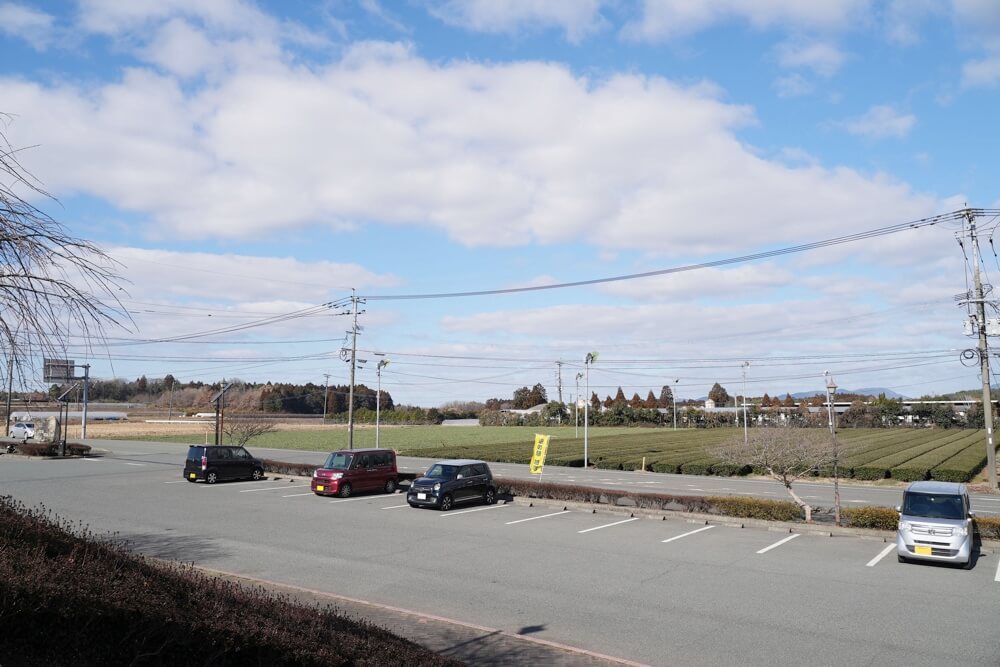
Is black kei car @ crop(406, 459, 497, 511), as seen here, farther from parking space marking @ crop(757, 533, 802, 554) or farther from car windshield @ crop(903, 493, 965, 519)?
car windshield @ crop(903, 493, 965, 519)

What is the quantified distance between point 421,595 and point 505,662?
4082 mm

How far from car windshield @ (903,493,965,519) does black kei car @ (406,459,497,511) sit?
46.8 ft

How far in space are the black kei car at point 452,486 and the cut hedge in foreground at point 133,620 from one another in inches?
673

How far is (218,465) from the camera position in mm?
33156

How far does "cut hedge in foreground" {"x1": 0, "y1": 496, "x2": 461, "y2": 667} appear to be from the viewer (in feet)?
16.7

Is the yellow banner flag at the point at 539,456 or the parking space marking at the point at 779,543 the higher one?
the yellow banner flag at the point at 539,456

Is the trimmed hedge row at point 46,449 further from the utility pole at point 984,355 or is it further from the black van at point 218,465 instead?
the utility pole at point 984,355

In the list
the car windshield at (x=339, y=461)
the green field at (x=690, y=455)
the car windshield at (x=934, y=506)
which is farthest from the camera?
the green field at (x=690, y=455)

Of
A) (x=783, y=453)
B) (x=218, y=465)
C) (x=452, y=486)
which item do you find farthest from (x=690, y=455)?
(x=218, y=465)

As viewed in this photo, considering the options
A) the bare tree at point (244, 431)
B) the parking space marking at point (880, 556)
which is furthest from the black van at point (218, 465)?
the parking space marking at point (880, 556)

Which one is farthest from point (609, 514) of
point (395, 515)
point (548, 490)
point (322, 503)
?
point (322, 503)

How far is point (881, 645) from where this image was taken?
1089cm

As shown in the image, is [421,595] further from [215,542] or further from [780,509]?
[780,509]

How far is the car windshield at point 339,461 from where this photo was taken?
2872cm
